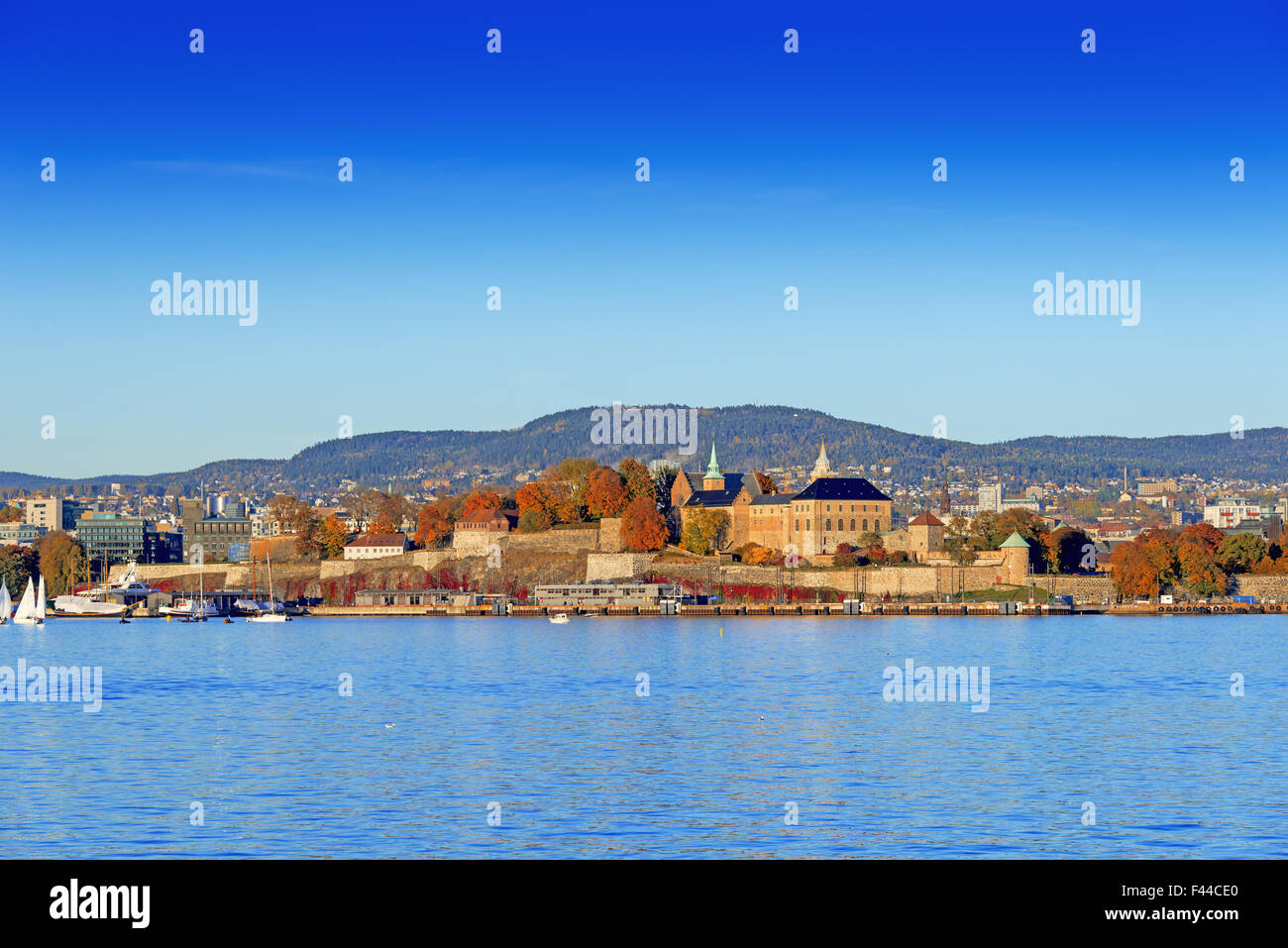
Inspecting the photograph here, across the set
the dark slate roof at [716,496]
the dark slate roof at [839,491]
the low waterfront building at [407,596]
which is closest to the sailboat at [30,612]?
the low waterfront building at [407,596]

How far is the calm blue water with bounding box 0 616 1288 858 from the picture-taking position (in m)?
16.2

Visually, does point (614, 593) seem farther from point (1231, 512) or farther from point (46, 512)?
point (1231, 512)

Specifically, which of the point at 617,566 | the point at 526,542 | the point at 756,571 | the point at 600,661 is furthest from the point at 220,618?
the point at 600,661

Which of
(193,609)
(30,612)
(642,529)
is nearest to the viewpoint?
(30,612)

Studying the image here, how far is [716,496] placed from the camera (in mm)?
105750

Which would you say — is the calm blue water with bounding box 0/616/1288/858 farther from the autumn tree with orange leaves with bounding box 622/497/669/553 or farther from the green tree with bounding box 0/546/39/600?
the green tree with bounding box 0/546/39/600

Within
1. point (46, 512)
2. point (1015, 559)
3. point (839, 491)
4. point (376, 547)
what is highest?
point (46, 512)

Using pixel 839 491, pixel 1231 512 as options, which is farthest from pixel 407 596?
pixel 1231 512

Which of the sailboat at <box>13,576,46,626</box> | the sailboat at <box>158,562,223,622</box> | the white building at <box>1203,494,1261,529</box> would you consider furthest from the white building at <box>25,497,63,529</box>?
the white building at <box>1203,494,1261,529</box>

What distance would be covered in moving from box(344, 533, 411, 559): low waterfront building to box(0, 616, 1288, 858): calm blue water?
60.4 meters

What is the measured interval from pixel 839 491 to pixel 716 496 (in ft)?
37.6
